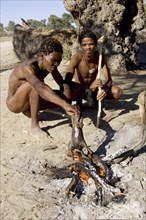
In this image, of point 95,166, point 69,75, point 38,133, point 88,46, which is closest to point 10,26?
point 69,75

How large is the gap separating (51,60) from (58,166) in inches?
42.4

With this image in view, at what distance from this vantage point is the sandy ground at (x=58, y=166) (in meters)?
3.00

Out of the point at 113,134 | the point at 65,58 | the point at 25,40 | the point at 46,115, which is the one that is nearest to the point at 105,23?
the point at 65,58

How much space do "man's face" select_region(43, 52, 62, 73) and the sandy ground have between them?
897 mm

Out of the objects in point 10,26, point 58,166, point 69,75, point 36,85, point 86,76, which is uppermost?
point 36,85

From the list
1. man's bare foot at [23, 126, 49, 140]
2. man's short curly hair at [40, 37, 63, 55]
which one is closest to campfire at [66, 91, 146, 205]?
man's bare foot at [23, 126, 49, 140]

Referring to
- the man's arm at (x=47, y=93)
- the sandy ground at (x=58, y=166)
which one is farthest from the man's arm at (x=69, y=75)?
the man's arm at (x=47, y=93)

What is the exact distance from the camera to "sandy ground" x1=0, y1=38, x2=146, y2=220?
300 cm

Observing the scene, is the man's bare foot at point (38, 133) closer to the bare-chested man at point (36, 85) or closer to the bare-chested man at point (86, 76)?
the bare-chested man at point (36, 85)

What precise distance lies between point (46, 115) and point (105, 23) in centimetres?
346

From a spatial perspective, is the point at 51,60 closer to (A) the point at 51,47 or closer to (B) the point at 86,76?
(A) the point at 51,47

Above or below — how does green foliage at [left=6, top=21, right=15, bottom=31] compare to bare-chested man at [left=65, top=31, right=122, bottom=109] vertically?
below

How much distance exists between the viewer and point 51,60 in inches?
149

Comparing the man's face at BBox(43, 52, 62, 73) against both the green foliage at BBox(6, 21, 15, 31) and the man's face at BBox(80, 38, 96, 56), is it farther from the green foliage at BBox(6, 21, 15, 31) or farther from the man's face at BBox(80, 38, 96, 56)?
the green foliage at BBox(6, 21, 15, 31)
